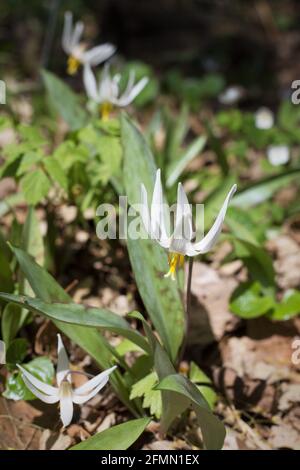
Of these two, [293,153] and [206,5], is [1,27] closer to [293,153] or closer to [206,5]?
[206,5]

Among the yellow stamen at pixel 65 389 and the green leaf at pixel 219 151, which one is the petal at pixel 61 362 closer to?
the yellow stamen at pixel 65 389

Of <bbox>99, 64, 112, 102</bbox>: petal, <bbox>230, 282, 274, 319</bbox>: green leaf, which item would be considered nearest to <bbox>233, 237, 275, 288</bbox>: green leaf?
<bbox>230, 282, 274, 319</bbox>: green leaf

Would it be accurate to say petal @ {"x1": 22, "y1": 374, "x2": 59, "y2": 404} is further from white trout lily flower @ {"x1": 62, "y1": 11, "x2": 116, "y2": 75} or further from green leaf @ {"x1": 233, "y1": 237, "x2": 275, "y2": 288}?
white trout lily flower @ {"x1": 62, "y1": 11, "x2": 116, "y2": 75}

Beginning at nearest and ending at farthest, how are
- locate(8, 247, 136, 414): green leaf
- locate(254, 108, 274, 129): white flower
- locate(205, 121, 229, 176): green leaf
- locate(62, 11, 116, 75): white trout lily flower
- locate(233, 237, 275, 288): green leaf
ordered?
1. locate(8, 247, 136, 414): green leaf
2. locate(233, 237, 275, 288): green leaf
3. locate(62, 11, 116, 75): white trout lily flower
4. locate(205, 121, 229, 176): green leaf
5. locate(254, 108, 274, 129): white flower

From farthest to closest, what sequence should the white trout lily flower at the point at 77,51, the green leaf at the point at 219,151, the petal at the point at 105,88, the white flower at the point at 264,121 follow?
the white flower at the point at 264,121
the green leaf at the point at 219,151
the white trout lily flower at the point at 77,51
the petal at the point at 105,88

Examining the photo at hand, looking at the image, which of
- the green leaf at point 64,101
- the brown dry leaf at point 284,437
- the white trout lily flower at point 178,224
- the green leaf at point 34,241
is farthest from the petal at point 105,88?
the brown dry leaf at point 284,437

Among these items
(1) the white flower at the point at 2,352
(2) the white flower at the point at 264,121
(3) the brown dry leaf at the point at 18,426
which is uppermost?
(2) the white flower at the point at 264,121

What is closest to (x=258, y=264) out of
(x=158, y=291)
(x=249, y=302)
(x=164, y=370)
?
(x=249, y=302)
